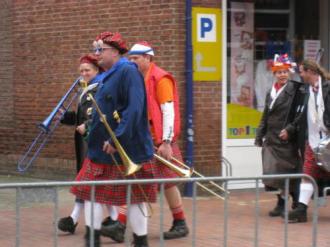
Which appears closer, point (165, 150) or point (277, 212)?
point (165, 150)

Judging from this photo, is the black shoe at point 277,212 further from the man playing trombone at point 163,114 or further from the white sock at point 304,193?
the man playing trombone at point 163,114

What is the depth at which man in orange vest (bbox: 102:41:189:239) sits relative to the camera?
7.64 metres

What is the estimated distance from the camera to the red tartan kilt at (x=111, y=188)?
6469 mm

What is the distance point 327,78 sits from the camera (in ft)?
29.4

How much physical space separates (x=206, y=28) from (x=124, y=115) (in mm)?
4474

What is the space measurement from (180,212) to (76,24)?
16.7 ft

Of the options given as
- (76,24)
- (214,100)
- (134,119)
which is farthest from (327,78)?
(76,24)

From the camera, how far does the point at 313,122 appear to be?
8.88 meters

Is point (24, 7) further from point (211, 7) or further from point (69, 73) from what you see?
point (211, 7)

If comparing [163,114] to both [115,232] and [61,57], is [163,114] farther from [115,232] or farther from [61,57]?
[61,57]

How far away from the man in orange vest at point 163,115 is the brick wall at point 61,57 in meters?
2.81

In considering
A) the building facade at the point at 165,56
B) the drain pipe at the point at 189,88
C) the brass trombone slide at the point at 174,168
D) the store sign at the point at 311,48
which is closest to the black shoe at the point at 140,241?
the brass trombone slide at the point at 174,168

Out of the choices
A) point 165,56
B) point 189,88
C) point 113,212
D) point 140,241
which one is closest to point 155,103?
point 113,212

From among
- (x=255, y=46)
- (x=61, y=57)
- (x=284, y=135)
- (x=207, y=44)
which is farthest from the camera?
(x=61, y=57)
